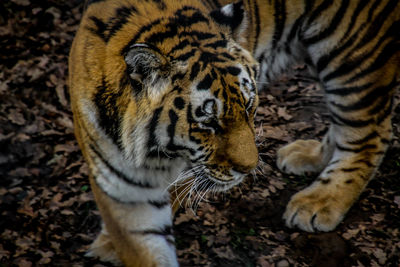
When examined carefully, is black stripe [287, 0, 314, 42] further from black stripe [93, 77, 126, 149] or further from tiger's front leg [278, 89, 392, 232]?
black stripe [93, 77, 126, 149]

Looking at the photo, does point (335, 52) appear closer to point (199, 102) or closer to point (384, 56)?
point (384, 56)

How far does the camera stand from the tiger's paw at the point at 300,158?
3.46m

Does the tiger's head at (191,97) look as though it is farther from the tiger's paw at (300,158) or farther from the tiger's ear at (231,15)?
the tiger's paw at (300,158)

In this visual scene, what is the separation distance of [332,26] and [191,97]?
1299mm

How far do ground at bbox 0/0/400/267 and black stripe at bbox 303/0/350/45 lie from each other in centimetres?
70

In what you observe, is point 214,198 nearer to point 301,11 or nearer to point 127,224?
point 127,224

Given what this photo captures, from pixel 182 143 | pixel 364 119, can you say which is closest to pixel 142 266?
pixel 182 143

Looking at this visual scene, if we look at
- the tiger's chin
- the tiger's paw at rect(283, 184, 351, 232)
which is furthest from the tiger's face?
the tiger's paw at rect(283, 184, 351, 232)

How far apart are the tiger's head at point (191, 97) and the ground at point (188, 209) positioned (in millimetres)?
510

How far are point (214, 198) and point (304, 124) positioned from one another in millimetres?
1268

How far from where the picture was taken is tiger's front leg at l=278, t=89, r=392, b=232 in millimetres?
2924

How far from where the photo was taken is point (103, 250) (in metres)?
2.81

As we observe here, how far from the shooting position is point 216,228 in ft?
10.2

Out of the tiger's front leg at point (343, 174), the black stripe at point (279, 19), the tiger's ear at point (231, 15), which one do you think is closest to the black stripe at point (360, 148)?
the tiger's front leg at point (343, 174)
